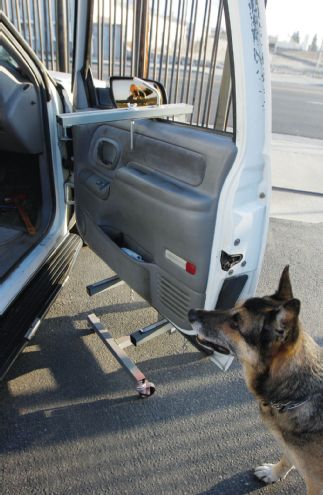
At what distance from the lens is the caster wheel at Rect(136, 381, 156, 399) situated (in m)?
2.34

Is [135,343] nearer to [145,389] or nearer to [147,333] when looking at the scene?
[147,333]

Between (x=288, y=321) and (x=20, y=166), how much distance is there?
10.4 feet

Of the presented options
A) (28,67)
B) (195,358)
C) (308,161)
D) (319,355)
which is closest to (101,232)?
(195,358)

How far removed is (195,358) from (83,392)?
0.89 meters

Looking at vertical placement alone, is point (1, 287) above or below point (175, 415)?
above

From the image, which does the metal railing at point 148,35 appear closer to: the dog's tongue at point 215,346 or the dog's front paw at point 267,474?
the dog's tongue at point 215,346

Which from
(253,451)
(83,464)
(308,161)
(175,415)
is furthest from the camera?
(308,161)

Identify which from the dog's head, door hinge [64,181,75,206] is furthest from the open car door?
door hinge [64,181,75,206]

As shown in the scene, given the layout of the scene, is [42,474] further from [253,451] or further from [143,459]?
[253,451]

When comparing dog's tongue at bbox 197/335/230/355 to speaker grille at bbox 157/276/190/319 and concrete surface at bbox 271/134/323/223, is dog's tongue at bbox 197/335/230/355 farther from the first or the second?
concrete surface at bbox 271/134/323/223

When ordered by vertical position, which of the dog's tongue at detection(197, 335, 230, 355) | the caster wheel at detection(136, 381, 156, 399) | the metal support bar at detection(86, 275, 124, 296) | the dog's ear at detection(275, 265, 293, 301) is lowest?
the caster wheel at detection(136, 381, 156, 399)

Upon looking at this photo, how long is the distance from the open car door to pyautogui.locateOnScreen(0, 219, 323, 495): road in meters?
0.64

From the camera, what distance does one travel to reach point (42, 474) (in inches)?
76.0

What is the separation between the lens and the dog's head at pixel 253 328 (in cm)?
165
